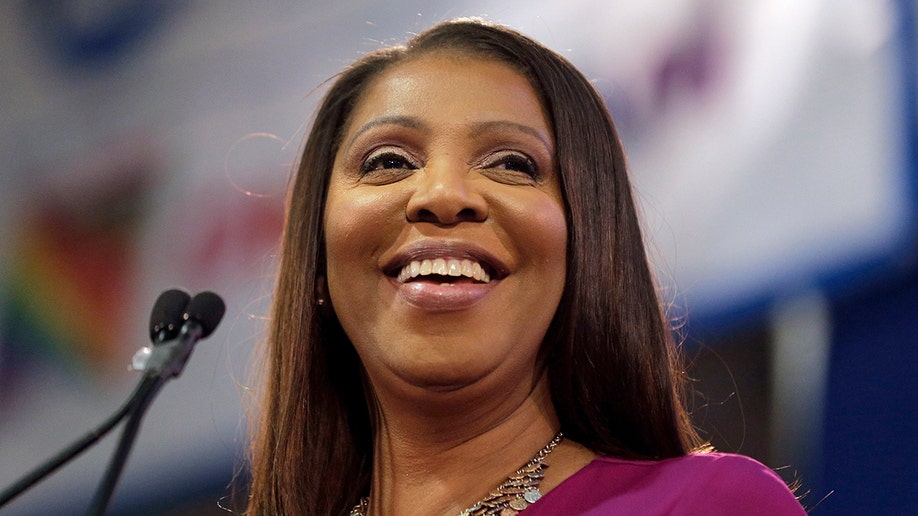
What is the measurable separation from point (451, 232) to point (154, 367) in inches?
20.2

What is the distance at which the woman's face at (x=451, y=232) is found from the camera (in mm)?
1645

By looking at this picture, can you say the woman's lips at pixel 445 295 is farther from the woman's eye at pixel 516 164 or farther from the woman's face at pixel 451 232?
the woman's eye at pixel 516 164

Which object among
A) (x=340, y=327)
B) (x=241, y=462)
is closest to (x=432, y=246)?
(x=340, y=327)

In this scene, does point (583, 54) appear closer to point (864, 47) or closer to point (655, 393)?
point (864, 47)

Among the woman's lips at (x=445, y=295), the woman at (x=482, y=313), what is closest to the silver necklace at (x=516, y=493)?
the woman at (x=482, y=313)

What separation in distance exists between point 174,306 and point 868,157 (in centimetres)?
153

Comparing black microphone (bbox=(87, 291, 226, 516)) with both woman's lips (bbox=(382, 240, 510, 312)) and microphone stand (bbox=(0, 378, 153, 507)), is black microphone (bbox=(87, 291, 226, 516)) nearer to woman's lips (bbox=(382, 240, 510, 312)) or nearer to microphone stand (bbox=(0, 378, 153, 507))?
microphone stand (bbox=(0, 378, 153, 507))

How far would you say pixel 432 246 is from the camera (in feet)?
5.42

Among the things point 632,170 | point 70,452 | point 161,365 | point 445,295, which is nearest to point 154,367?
point 161,365

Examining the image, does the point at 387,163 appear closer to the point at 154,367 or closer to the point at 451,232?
the point at 451,232

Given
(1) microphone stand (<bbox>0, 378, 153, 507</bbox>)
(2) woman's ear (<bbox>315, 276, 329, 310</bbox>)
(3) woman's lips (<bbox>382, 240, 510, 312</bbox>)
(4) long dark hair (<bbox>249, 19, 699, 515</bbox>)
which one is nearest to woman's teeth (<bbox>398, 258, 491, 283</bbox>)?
(3) woman's lips (<bbox>382, 240, 510, 312</bbox>)

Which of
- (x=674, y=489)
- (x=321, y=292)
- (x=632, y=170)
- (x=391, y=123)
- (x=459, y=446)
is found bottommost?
(x=674, y=489)

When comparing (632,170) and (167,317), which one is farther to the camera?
(632,170)

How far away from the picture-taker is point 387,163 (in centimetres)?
179
